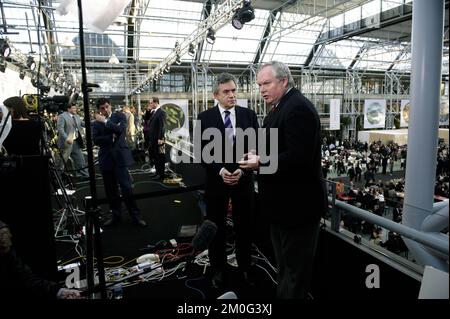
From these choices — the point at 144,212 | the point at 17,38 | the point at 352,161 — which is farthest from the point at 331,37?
the point at 144,212

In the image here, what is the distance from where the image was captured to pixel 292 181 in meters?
1.46

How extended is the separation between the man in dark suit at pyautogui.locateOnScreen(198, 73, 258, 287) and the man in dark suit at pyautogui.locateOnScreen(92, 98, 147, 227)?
1.57m

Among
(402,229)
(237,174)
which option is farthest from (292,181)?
(237,174)

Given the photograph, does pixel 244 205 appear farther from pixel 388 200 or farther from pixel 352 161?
pixel 352 161

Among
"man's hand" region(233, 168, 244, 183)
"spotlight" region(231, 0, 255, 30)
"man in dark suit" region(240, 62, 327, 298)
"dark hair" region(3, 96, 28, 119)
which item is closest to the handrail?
"man in dark suit" region(240, 62, 327, 298)

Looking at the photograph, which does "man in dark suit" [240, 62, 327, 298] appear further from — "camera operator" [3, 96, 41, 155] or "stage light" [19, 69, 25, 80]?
Answer: "stage light" [19, 69, 25, 80]

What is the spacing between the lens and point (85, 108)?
1.44 meters

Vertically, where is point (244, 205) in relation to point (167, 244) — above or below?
above

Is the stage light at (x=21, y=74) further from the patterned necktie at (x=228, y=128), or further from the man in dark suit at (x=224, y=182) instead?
the patterned necktie at (x=228, y=128)

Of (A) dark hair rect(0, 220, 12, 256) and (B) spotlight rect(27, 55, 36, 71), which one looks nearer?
(A) dark hair rect(0, 220, 12, 256)

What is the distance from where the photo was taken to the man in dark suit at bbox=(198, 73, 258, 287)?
211 cm

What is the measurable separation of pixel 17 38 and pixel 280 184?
13193 millimetres

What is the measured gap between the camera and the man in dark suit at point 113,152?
3475mm

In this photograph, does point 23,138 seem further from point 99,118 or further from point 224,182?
point 224,182
